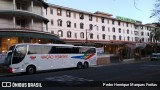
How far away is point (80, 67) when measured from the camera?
107ft

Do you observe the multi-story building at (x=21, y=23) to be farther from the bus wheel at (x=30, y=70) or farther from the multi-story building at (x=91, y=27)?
the multi-story building at (x=91, y=27)

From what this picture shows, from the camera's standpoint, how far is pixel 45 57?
2802 centimetres

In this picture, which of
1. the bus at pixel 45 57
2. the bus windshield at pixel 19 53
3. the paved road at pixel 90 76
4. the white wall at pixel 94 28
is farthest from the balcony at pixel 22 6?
the paved road at pixel 90 76

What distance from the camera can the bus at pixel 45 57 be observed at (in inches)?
993

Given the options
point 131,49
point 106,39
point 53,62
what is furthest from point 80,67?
point 106,39

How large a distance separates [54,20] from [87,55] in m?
27.5

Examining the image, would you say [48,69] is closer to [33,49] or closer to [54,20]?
[33,49]

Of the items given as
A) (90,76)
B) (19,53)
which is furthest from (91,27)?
(90,76)

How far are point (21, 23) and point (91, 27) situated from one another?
31.4m

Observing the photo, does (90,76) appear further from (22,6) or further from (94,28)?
(94,28)

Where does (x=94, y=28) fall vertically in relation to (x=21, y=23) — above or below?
above

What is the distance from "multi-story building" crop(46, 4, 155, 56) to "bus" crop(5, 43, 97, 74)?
2645 centimetres

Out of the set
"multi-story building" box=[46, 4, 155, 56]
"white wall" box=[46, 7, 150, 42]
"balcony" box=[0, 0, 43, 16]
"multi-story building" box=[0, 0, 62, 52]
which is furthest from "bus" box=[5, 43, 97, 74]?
"white wall" box=[46, 7, 150, 42]

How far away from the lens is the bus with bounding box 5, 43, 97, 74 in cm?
2522
